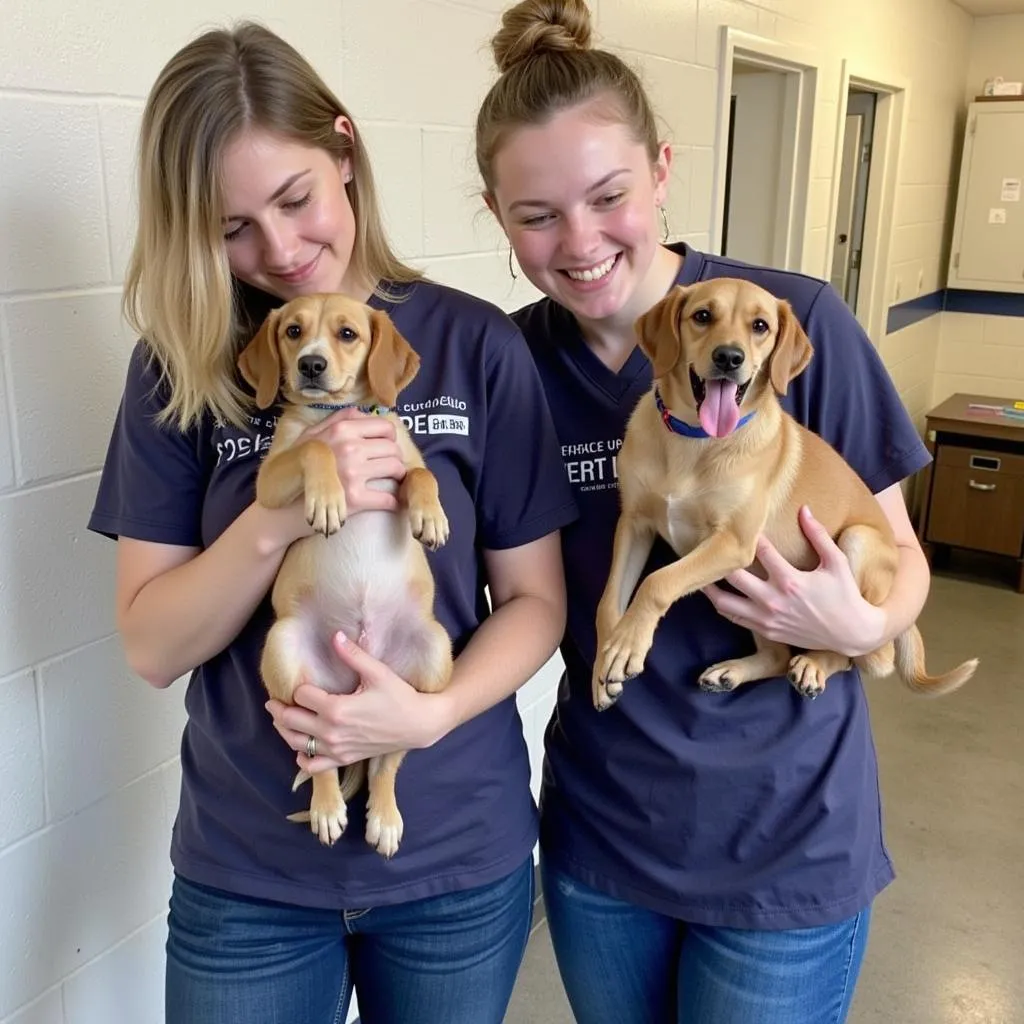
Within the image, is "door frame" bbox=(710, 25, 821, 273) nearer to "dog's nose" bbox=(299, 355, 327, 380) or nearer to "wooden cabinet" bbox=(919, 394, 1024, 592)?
"wooden cabinet" bbox=(919, 394, 1024, 592)

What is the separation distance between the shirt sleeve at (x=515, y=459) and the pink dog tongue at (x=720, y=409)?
0.21m

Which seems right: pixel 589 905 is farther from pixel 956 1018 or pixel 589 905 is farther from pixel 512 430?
pixel 956 1018

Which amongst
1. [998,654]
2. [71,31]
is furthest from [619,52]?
[998,654]

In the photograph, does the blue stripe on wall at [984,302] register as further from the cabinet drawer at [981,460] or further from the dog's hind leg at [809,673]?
the dog's hind leg at [809,673]

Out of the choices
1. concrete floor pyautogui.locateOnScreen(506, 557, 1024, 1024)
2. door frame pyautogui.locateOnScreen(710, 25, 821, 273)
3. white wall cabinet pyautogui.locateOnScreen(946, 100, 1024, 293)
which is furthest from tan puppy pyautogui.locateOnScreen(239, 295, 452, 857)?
white wall cabinet pyautogui.locateOnScreen(946, 100, 1024, 293)

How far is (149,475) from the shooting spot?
1220 millimetres

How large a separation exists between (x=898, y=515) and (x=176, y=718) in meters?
1.29

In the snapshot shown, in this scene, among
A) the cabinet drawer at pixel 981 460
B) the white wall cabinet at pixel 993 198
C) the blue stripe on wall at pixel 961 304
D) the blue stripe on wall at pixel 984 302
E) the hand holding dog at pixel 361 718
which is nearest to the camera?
the hand holding dog at pixel 361 718

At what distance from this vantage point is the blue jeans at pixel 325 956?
1.22 meters

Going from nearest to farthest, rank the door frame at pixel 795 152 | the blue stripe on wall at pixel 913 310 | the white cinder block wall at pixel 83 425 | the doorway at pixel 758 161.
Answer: the white cinder block wall at pixel 83 425 → the door frame at pixel 795 152 → the doorway at pixel 758 161 → the blue stripe on wall at pixel 913 310

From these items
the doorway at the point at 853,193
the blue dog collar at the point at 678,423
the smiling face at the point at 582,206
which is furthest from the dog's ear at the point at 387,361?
the doorway at the point at 853,193

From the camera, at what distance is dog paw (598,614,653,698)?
1.24 meters

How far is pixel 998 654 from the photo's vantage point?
4508 mm

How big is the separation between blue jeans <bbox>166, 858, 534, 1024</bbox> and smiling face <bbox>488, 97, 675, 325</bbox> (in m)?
0.77
